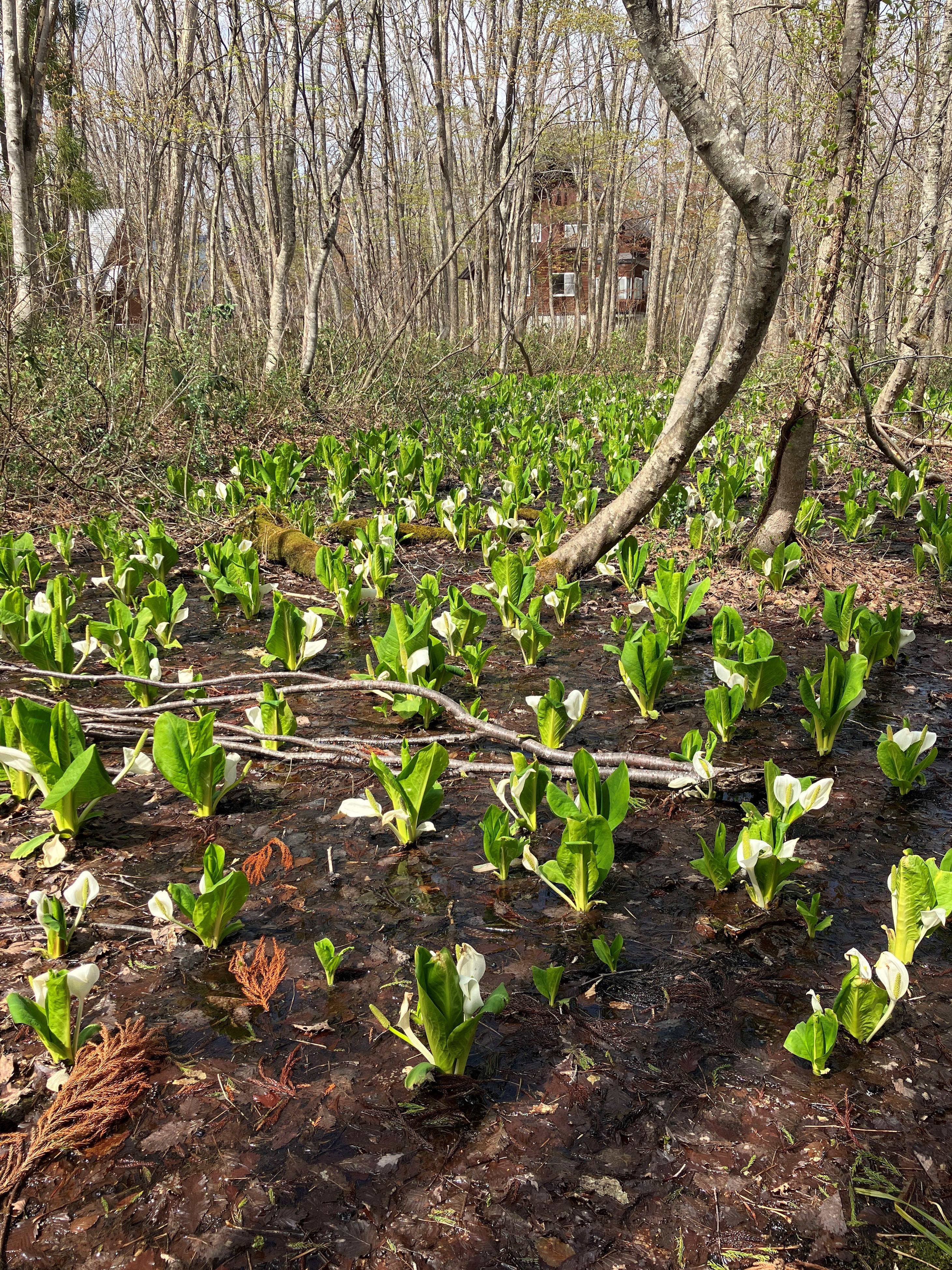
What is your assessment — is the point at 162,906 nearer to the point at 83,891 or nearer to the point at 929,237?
the point at 83,891

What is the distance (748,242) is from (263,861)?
10.8ft

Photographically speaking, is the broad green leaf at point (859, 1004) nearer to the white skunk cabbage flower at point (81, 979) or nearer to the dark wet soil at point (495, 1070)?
the dark wet soil at point (495, 1070)

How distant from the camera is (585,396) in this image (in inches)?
476

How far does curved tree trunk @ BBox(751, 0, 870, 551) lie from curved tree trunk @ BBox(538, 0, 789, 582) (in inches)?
19.8

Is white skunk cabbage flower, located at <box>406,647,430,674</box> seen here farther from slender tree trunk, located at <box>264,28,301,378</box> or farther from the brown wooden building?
the brown wooden building

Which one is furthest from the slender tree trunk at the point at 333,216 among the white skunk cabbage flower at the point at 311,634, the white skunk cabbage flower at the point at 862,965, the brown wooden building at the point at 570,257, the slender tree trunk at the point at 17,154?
the brown wooden building at the point at 570,257

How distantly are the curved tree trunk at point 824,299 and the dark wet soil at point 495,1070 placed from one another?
7.53ft

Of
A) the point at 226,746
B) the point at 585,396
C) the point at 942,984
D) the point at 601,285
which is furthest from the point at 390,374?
the point at 601,285

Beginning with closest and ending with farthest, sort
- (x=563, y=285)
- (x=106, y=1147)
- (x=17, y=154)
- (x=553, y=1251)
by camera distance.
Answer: (x=553, y=1251) → (x=106, y=1147) → (x=17, y=154) → (x=563, y=285)

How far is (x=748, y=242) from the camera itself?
376 centimetres

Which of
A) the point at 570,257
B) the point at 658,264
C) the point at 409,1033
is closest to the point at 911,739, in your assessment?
the point at 409,1033

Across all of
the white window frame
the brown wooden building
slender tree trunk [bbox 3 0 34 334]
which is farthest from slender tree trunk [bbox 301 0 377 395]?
the white window frame

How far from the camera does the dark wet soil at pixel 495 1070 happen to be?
126 centimetres

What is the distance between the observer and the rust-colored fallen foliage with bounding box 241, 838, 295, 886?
212 cm
